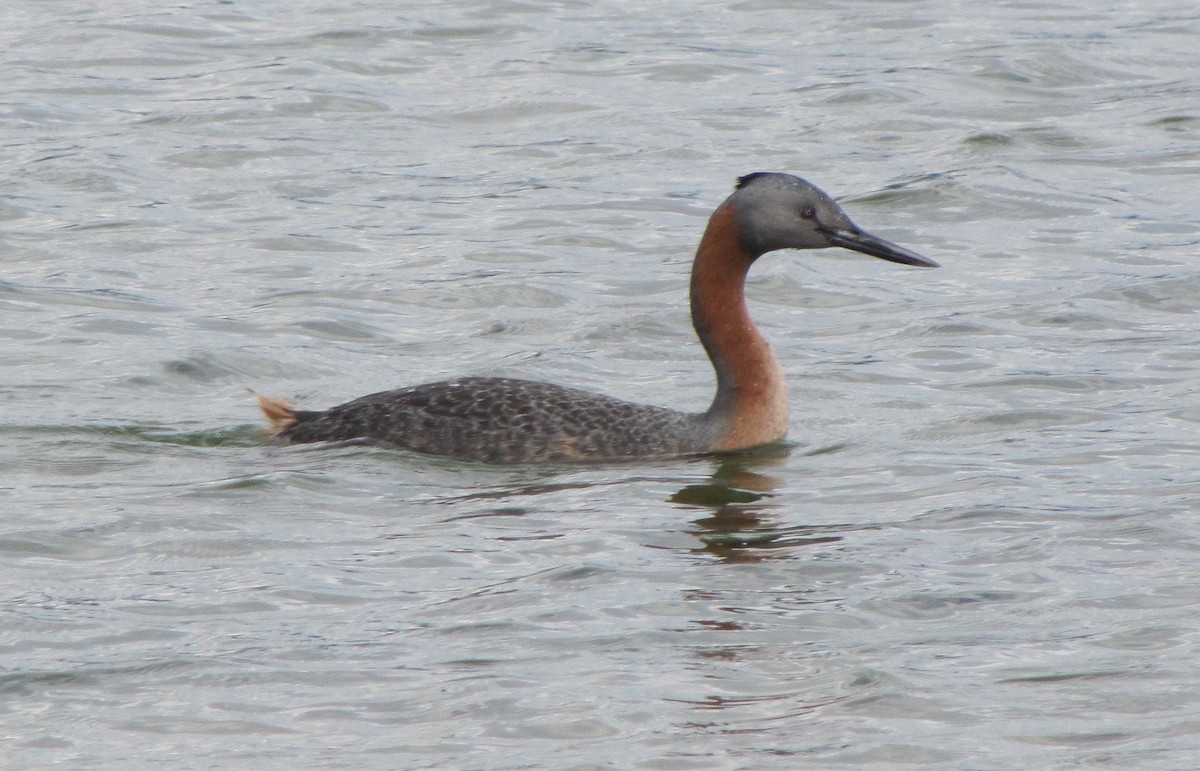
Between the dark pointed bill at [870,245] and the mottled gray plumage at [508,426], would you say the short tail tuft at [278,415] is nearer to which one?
the mottled gray plumage at [508,426]

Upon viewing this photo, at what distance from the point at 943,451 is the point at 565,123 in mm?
7698

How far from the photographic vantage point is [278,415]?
10430 mm

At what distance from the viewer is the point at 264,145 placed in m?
16.8

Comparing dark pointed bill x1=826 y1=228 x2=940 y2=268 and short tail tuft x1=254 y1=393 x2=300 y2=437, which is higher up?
dark pointed bill x1=826 y1=228 x2=940 y2=268

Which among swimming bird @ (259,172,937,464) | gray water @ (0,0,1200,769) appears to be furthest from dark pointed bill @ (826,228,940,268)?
gray water @ (0,0,1200,769)

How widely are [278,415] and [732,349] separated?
2184mm

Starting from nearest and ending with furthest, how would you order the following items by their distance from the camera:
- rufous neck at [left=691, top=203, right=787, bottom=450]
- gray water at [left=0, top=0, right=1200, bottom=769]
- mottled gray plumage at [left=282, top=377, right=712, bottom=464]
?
gray water at [left=0, top=0, right=1200, bottom=769] → mottled gray plumage at [left=282, top=377, right=712, bottom=464] → rufous neck at [left=691, top=203, right=787, bottom=450]

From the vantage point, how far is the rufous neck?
33.9 feet

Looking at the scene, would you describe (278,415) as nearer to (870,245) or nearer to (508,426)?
(508,426)

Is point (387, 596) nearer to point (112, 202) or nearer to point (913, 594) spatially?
point (913, 594)

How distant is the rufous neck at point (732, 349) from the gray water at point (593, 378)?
199 mm

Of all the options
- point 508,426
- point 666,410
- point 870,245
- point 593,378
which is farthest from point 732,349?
point 593,378

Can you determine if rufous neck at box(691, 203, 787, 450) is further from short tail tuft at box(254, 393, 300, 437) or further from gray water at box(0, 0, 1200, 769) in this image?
short tail tuft at box(254, 393, 300, 437)

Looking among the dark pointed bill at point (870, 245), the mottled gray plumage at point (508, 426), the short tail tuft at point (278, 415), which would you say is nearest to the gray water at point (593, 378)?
the mottled gray plumage at point (508, 426)
